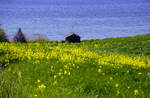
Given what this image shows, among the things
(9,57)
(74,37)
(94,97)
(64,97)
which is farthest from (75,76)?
(74,37)

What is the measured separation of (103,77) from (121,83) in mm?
910

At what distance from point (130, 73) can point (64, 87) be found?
4260 millimetres

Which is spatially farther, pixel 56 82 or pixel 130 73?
pixel 130 73

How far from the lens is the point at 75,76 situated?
10062 mm

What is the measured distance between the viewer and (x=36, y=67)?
12.0m

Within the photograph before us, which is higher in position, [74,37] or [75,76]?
[74,37]

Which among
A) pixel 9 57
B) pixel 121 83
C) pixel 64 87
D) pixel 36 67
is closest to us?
pixel 64 87

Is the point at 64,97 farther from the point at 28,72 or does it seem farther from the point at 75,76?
the point at 28,72

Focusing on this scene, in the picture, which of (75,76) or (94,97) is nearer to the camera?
(94,97)

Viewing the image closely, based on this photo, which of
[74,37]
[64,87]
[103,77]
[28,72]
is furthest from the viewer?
[74,37]

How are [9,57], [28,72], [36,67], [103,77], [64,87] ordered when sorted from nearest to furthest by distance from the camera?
[64,87]
[103,77]
[28,72]
[36,67]
[9,57]

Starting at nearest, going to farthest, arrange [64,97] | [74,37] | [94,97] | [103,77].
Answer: [64,97], [94,97], [103,77], [74,37]

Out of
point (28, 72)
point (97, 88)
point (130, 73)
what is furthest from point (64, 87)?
point (130, 73)

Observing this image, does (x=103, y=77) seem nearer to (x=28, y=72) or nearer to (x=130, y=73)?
(x=130, y=73)
